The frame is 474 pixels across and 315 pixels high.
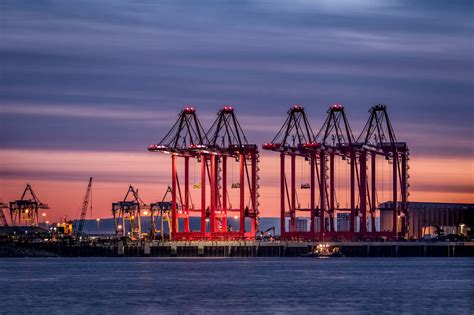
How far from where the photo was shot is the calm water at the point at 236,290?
317 ft

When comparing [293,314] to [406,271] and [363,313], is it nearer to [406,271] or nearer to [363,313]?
[363,313]

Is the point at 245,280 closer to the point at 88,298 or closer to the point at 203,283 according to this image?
the point at 203,283

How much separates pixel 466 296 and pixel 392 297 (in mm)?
6490

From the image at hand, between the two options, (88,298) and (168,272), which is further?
(168,272)

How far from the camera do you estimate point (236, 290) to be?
115000 mm

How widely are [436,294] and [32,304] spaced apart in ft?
112

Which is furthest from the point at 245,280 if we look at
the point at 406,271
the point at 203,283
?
the point at 406,271

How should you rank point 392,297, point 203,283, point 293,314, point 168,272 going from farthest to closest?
point 168,272 → point 203,283 → point 392,297 → point 293,314

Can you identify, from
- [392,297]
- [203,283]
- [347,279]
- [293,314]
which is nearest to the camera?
[293,314]

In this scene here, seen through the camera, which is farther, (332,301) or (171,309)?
(332,301)

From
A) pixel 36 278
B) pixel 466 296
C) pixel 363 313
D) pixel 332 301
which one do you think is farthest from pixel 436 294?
pixel 36 278

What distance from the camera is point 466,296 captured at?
109 metres

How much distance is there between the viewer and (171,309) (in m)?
94.5

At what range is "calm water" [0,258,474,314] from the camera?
317 feet
